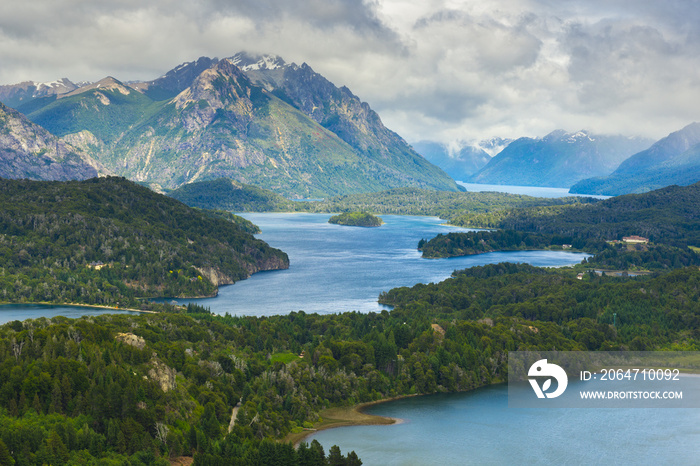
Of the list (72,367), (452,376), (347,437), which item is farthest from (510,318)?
(72,367)

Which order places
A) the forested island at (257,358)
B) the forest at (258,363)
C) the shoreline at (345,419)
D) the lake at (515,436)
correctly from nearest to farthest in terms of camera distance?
the forest at (258,363) → the forested island at (257,358) → the lake at (515,436) → the shoreline at (345,419)

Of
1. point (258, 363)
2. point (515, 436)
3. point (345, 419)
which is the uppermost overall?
point (258, 363)

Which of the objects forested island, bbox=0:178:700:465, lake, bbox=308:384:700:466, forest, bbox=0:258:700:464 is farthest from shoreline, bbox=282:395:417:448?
lake, bbox=308:384:700:466

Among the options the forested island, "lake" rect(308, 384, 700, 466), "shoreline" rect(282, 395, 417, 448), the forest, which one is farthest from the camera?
"shoreline" rect(282, 395, 417, 448)

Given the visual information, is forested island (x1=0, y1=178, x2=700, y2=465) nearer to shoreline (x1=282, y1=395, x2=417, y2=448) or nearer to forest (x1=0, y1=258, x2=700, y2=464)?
forest (x1=0, y1=258, x2=700, y2=464)

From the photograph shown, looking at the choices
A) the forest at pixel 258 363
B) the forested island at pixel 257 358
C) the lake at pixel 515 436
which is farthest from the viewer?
the lake at pixel 515 436

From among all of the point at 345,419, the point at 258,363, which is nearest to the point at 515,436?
the point at 345,419

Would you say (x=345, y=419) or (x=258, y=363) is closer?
(x=345, y=419)

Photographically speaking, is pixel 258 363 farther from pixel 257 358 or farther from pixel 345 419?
pixel 345 419

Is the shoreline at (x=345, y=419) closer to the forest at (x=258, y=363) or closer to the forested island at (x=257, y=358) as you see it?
the forested island at (x=257, y=358)

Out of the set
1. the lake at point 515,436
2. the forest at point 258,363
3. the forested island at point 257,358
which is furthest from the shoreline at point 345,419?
the lake at point 515,436
